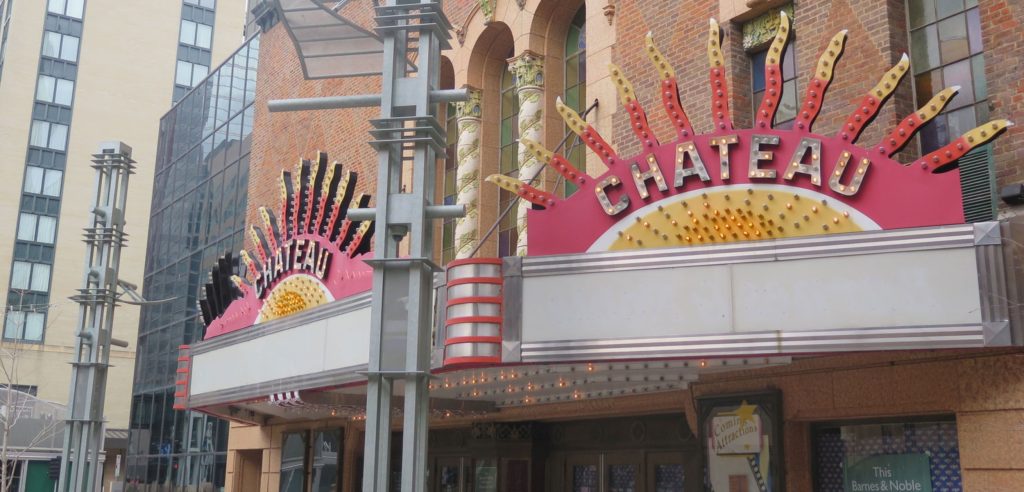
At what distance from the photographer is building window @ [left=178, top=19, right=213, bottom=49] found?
231 ft

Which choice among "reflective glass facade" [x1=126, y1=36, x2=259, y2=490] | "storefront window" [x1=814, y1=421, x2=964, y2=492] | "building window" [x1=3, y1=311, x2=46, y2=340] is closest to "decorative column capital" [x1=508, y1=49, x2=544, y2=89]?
"storefront window" [x1=814, y1=421, x2=964, y2=492]

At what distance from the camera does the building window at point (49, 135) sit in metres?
65.1

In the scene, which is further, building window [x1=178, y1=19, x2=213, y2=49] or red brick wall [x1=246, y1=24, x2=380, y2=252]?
building window [x1=178, y1=19, x2=213, y2=49]

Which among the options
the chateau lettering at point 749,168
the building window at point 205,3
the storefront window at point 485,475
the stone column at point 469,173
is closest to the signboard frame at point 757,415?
the chateau lettering at point 749,168

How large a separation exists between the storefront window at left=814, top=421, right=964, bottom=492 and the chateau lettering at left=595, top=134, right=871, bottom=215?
3159 mm

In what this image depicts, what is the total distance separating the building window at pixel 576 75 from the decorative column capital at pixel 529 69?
47cm

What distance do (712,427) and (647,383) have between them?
1.09 m

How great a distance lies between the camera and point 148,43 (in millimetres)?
68625

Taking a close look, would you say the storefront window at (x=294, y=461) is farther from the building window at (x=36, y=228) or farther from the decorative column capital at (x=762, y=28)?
the building window at (x=36, y=228)

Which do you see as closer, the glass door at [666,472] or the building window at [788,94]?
the building window at [788,94]

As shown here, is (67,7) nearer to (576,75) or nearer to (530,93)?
(530,93)

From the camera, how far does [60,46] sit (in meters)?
66.0

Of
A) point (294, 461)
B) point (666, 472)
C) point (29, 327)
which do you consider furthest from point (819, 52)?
point (29, 327)

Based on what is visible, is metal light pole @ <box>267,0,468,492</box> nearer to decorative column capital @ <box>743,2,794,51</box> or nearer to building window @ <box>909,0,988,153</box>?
building window @ <box>909,0,988,153</box>
